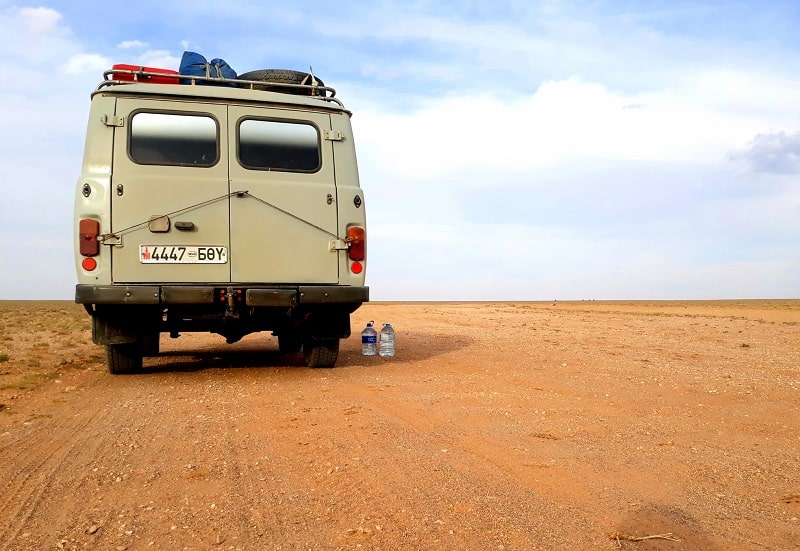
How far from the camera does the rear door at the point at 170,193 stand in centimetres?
739

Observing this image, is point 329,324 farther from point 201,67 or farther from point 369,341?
point 201,67

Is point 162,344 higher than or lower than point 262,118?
lower

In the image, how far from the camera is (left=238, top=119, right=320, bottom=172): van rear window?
7965 mm

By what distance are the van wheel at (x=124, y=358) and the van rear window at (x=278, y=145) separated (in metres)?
2.66

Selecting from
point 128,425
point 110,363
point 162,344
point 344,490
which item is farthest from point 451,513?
point 162,344

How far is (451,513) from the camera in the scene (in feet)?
11.0

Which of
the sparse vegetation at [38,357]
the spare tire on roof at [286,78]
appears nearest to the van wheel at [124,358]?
the sparse vegetation at [38,357]

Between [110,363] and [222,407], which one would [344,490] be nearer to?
[222,407]

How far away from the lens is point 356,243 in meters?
8.11

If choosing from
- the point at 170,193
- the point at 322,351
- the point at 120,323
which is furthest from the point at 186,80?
the point at 322,351

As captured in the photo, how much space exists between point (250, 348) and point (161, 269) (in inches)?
242

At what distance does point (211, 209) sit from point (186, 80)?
1.97m

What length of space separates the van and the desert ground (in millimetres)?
900

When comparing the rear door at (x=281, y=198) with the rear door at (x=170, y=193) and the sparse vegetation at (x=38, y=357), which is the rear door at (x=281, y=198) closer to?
the rear door at (x=170, y=193)
